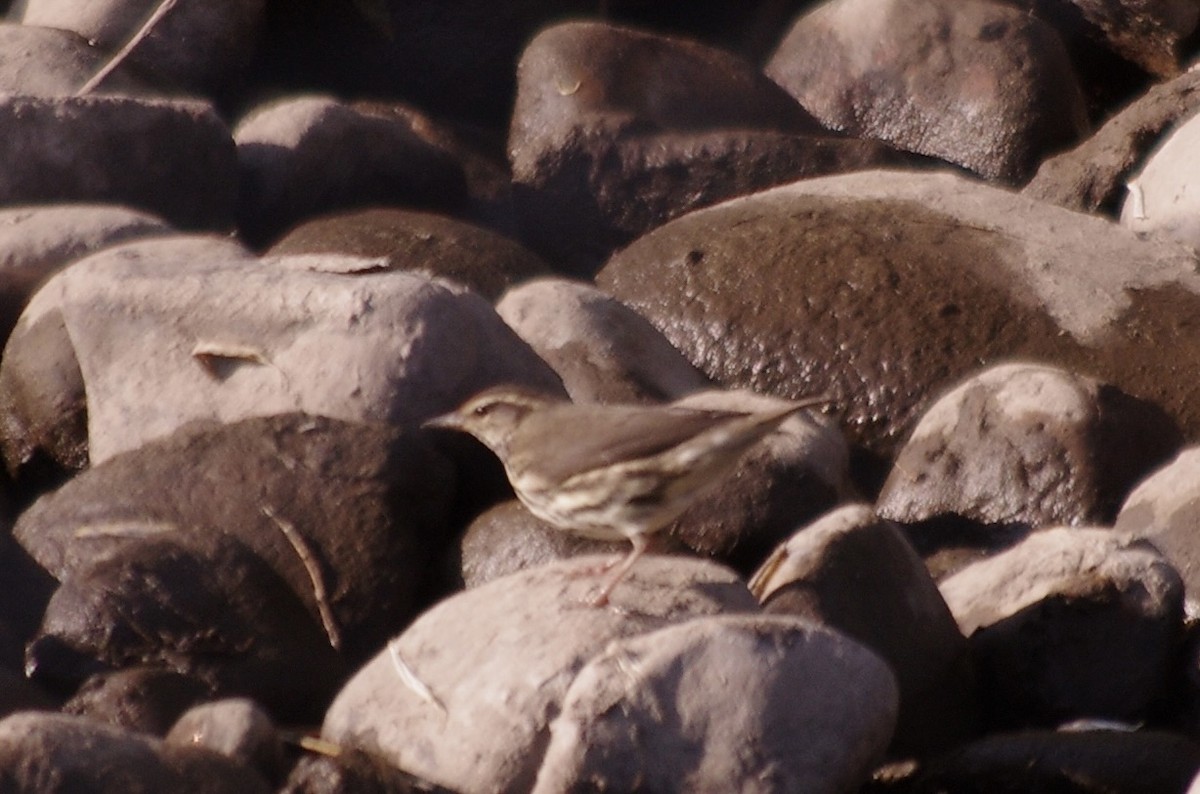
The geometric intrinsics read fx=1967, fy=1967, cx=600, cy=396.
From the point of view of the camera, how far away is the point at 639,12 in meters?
14.5

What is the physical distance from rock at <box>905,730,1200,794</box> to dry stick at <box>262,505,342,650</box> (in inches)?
83.4

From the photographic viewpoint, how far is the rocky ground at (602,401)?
5.48 m

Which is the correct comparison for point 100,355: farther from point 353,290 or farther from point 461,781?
point 461,781

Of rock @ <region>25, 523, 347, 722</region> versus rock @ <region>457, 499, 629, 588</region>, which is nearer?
rock @ <region>25, 523, 347, 722</region>

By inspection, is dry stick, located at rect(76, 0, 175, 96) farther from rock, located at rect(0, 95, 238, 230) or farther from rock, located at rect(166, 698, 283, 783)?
rock, located at rect(166, 698, 283, 783)

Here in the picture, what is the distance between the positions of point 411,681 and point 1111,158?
23.4ft

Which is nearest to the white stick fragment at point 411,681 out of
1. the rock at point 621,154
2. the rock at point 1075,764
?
the rock at point 1075,764

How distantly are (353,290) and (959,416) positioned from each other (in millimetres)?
2508

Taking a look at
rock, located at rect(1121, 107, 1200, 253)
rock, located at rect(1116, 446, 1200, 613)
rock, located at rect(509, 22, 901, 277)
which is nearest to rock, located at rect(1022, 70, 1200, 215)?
rock, located at rect(1121, 107, 1200, 253)

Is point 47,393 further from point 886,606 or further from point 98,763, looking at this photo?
point 886,606

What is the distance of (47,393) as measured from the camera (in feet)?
27.5

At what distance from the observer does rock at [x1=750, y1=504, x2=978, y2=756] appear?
6324 mm

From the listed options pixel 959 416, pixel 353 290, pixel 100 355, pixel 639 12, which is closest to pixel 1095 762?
pixel 959 416

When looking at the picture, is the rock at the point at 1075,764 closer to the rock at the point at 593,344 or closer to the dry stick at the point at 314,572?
the dry stick at the point at 314,572
